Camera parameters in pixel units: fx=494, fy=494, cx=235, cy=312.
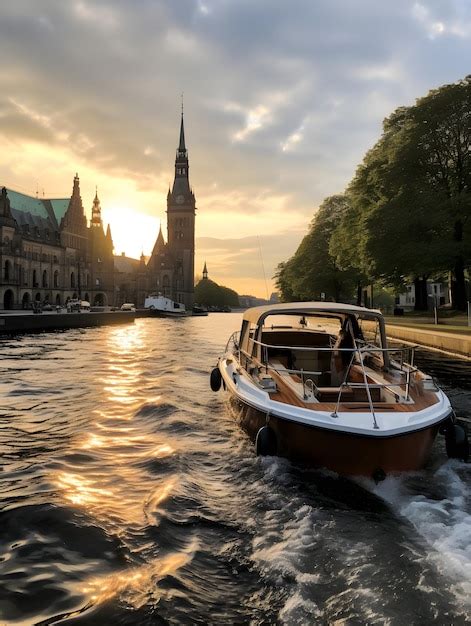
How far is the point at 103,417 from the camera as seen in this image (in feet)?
40.8

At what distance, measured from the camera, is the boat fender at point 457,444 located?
874 cm

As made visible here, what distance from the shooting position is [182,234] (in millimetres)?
169250

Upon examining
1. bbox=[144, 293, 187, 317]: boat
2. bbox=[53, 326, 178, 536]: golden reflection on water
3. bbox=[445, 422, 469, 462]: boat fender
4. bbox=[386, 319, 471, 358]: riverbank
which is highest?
bbox=[144, 293, 187, 317]: boat

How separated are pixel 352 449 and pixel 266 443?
148 centimetres

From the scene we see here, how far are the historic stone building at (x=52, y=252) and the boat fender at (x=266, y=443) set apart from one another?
87.9 m

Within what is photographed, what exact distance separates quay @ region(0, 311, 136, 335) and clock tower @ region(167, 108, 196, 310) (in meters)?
92.2

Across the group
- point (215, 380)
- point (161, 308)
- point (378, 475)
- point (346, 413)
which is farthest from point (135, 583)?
point (161, 308)

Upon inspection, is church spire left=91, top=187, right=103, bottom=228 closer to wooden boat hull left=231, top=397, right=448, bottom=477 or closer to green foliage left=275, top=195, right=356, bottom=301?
green foliage left=275, top=195, right=356, bottom=301

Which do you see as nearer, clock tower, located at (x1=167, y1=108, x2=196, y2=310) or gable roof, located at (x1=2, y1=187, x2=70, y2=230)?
gable roof, located at (x1=2, y1=187, x2=70, y2=230)

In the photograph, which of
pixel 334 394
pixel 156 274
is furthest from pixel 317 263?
pixel 156 274

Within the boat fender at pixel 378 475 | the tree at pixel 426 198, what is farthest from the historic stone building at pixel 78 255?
the boat fender at pixel 378 475

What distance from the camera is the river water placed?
471cm

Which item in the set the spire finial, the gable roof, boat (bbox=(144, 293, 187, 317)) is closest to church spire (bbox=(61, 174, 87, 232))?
the gable roof

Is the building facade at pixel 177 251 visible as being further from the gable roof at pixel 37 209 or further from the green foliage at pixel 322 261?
the green foliage at pixel 322 261
